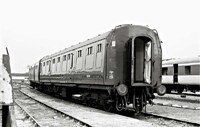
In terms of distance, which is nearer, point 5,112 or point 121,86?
point 5,112

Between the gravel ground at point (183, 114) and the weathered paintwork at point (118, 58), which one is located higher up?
the weathered paintwork at point (118, 58)

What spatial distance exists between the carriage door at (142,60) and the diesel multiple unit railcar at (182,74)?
999cm

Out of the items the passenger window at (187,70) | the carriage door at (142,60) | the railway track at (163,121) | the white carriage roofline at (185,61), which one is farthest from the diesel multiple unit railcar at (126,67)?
the passenger window at (187,70)

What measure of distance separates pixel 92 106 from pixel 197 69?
31.7 ft

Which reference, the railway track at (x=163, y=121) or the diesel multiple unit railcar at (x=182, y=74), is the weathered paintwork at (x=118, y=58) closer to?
the railway track at (x=163, y=121)

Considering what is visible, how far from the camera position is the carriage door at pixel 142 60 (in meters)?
11.3

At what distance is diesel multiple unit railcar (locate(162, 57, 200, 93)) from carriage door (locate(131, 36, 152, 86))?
9992 millimetres

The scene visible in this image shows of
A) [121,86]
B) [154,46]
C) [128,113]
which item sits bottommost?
[128,113]

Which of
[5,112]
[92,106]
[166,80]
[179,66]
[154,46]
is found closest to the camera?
[5,112]

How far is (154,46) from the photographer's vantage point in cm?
1168

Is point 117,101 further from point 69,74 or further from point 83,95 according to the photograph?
point 69,74

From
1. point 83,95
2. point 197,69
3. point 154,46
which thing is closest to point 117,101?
point 154,46

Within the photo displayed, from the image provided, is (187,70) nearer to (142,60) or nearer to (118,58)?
(142,60)

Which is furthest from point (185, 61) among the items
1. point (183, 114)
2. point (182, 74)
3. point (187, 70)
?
point (183, 114)
